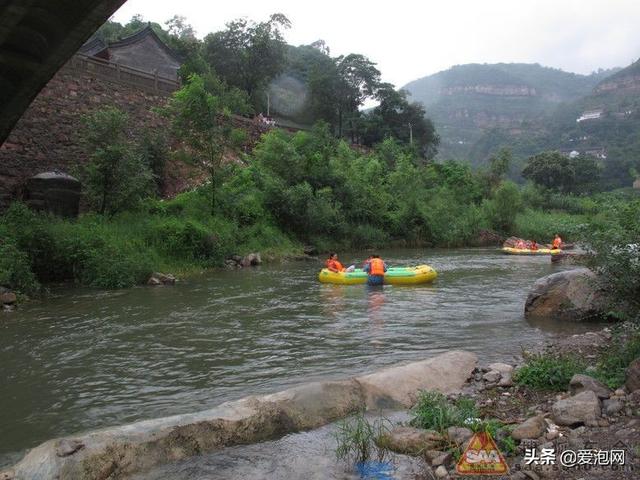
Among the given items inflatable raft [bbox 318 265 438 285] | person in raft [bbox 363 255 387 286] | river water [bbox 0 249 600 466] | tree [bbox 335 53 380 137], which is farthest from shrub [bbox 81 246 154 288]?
tree [bbox 335 53 380 137]

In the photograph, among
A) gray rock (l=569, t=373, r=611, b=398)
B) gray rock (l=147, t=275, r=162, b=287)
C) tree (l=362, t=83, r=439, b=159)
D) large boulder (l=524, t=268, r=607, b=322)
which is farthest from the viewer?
tree (l=362, t=83, r=439, b=159)

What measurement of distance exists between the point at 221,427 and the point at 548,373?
319 cm

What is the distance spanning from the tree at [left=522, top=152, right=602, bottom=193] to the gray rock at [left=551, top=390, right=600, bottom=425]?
161ft

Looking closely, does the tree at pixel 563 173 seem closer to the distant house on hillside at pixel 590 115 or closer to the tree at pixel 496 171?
the tree at pixel 496 171

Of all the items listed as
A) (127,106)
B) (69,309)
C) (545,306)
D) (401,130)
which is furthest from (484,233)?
(69,309)

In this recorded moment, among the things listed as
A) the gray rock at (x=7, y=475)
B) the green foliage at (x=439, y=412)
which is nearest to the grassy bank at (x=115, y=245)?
the gray rock at (x=7, y=475)

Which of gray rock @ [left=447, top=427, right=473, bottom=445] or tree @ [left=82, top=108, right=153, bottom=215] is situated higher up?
tree @ [left=82, top=108, right=153, bottom=215]

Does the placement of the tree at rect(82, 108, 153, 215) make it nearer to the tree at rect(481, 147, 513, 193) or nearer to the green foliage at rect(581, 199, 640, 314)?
the green foliage at rect(581, 199, 640, 314)

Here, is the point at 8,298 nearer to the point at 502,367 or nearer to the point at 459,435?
the point at 502,367

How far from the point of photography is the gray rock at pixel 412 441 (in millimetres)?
4009

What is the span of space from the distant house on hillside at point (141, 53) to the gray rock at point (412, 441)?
2921cm

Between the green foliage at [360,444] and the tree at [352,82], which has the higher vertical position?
the tree at [352,82]

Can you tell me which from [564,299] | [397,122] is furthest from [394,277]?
[397,122]

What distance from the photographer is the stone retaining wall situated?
386cm
